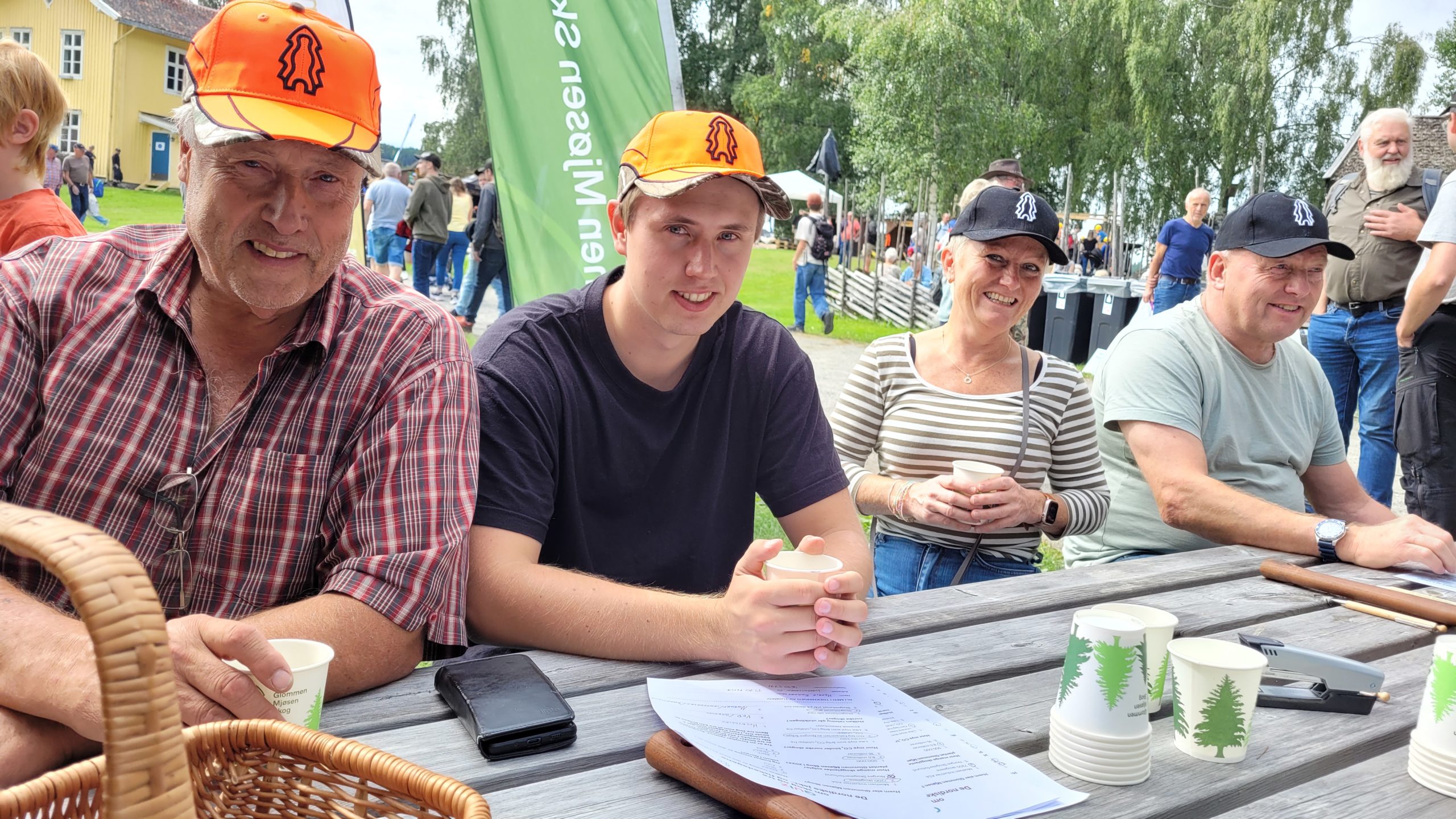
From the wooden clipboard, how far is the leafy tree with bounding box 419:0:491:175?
39.6 m

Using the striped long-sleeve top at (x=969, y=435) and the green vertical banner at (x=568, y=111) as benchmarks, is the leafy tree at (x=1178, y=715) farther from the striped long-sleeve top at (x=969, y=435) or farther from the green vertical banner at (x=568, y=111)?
the green vertical banner at (x=568, y=111)

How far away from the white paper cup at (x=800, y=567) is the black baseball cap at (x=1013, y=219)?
5.63 feet

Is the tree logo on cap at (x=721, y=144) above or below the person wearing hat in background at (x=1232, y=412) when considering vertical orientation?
above

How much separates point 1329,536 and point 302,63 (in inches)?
105

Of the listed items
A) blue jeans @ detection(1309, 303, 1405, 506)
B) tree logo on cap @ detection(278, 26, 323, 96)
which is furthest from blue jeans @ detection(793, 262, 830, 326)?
tree logo on cap @ detection(278, 26, 323, 96)

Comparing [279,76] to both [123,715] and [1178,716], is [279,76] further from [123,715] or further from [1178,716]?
[1178,716]

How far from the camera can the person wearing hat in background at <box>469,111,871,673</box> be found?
6.37 ft

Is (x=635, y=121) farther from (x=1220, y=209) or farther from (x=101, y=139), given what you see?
(x=101, y=139)

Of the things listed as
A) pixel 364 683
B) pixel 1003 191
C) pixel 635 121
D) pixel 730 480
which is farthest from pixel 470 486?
pixel 635 121

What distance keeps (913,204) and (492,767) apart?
100 ft

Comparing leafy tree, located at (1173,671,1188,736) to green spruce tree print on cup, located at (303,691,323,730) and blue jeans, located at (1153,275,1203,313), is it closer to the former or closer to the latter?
green spruce tree print on cup, located at (303,691,323,730)

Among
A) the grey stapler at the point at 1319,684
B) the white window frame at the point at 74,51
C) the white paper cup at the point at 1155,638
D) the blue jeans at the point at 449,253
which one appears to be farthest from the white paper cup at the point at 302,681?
the white window frame at the point at 74,51

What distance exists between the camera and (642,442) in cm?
219

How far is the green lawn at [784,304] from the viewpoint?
52.0 ft
